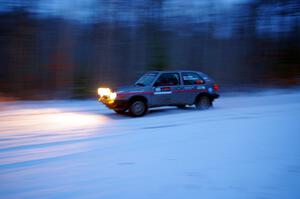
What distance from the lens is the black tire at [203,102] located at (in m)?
11.2

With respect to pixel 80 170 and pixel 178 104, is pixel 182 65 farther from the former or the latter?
pixel 80 170

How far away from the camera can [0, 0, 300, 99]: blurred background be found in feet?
59.9

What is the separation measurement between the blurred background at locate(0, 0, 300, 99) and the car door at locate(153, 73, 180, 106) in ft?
27.2

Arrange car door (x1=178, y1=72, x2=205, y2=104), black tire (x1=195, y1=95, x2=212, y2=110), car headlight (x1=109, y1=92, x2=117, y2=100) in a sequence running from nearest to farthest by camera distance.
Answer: car headlight (x1=109, y1=92, x2=117, y2=100), car door (x1=178, y1=72, x2=205, y2=104), black tire (x1=195, y1=95, x2=212, y2=110)

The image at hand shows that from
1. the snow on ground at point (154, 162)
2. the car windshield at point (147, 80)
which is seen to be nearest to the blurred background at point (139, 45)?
the car windshield at point (147, 80)

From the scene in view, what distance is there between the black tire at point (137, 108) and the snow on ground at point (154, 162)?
2523mm

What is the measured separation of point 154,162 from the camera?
4691mm

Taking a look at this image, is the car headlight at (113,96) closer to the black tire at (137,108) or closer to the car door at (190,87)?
the black tire at (137,108)

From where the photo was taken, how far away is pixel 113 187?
3807 mm

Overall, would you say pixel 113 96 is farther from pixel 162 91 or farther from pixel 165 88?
pixel 165 88

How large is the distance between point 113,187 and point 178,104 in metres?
7.16

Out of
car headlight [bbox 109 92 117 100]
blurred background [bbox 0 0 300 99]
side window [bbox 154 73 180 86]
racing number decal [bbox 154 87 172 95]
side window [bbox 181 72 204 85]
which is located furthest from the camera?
blurred background [bbox 0 0 300 99]

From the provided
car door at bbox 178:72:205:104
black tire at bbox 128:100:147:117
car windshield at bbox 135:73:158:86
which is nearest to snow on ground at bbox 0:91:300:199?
black tire at bbox 128:100:147:117

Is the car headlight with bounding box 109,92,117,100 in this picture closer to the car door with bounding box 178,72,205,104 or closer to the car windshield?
the car windshield
